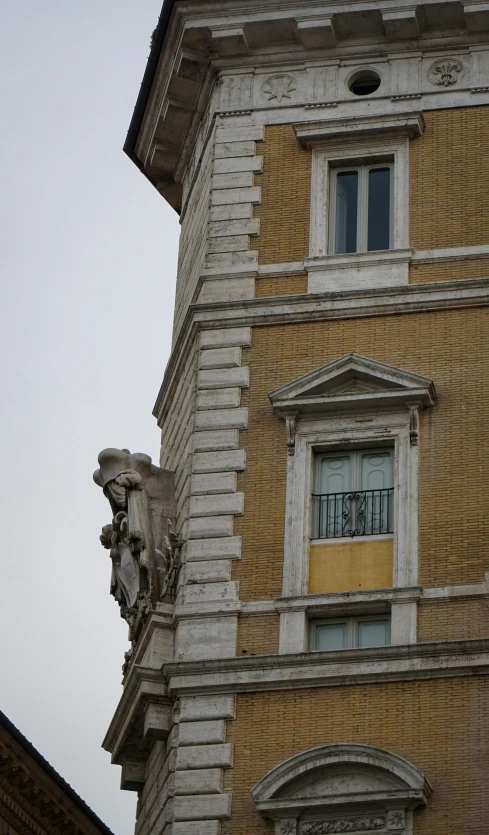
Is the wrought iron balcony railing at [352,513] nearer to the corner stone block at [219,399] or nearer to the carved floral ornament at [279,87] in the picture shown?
the corner stone block at [219,399]

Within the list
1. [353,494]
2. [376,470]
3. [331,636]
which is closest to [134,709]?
[331,636]

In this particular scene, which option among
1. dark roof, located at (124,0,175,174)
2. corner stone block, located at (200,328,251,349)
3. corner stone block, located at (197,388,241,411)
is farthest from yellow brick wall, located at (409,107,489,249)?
dark roof, located at (124,0,175,174)

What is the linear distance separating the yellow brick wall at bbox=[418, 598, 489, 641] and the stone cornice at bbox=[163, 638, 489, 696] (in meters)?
0.27

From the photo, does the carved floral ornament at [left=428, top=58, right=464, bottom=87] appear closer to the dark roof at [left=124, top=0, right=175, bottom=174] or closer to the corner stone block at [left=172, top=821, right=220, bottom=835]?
the dark roof at [left=124, top=0, right=175, bottom=174]

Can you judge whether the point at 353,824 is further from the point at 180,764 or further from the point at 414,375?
the point at 414,375

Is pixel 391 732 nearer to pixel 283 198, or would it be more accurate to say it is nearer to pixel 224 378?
pixel 224 378

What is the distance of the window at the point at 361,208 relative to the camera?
102 ft

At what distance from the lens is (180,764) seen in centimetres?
2678

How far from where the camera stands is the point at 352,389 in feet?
95.5

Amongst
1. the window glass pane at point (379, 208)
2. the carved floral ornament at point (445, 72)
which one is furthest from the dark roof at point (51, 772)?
the carved floral ornament at point (445, 72)

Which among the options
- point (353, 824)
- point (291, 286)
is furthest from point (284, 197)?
point (353, 824)

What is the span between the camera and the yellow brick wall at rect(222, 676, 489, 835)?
25656 millimetres

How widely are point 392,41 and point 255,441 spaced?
730cm

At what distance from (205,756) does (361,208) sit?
903 centimetres
